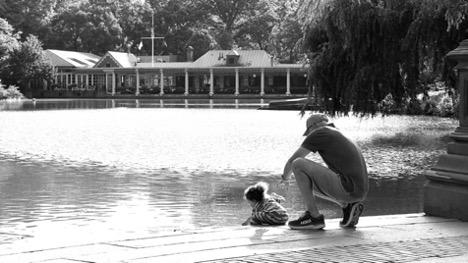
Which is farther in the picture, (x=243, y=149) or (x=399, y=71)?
(x=243, y=149)

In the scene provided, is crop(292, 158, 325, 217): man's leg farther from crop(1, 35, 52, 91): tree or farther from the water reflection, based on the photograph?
crop(1, 35, 52, 91): tree

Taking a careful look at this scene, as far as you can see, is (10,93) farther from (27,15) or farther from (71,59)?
(27,15)

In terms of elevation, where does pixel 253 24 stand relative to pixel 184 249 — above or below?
above

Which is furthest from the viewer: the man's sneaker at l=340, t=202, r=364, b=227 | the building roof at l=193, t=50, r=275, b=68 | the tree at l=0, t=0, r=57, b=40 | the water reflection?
the tree at l=0, t=0, r=57, b=40

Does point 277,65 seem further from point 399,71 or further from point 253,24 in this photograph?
point 399,71

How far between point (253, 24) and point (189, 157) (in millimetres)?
83704

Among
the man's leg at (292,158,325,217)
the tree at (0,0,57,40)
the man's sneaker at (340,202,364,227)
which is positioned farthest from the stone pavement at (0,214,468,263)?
the tree at (0,0,57,40)

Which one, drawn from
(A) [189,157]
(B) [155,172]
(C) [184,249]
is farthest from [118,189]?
(C) [184,249]

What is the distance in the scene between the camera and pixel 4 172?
15.8 m

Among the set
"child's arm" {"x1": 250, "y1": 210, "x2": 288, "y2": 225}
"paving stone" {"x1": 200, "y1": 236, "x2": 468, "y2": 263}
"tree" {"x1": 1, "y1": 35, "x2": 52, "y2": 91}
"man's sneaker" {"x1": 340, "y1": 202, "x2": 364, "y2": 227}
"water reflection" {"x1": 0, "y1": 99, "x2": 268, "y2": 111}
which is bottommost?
"water reflection" {"x1": 0, "y1": 99, "x2": 268, "y2": 111}

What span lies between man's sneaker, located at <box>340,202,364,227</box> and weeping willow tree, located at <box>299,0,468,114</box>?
11900 millimetres

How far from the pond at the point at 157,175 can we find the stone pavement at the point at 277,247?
9.51ft

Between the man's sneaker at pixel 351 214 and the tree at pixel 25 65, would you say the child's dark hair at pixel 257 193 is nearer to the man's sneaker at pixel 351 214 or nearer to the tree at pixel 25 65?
the man's sneaker at pixel 351 214

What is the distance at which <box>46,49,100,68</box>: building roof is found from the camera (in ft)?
295
